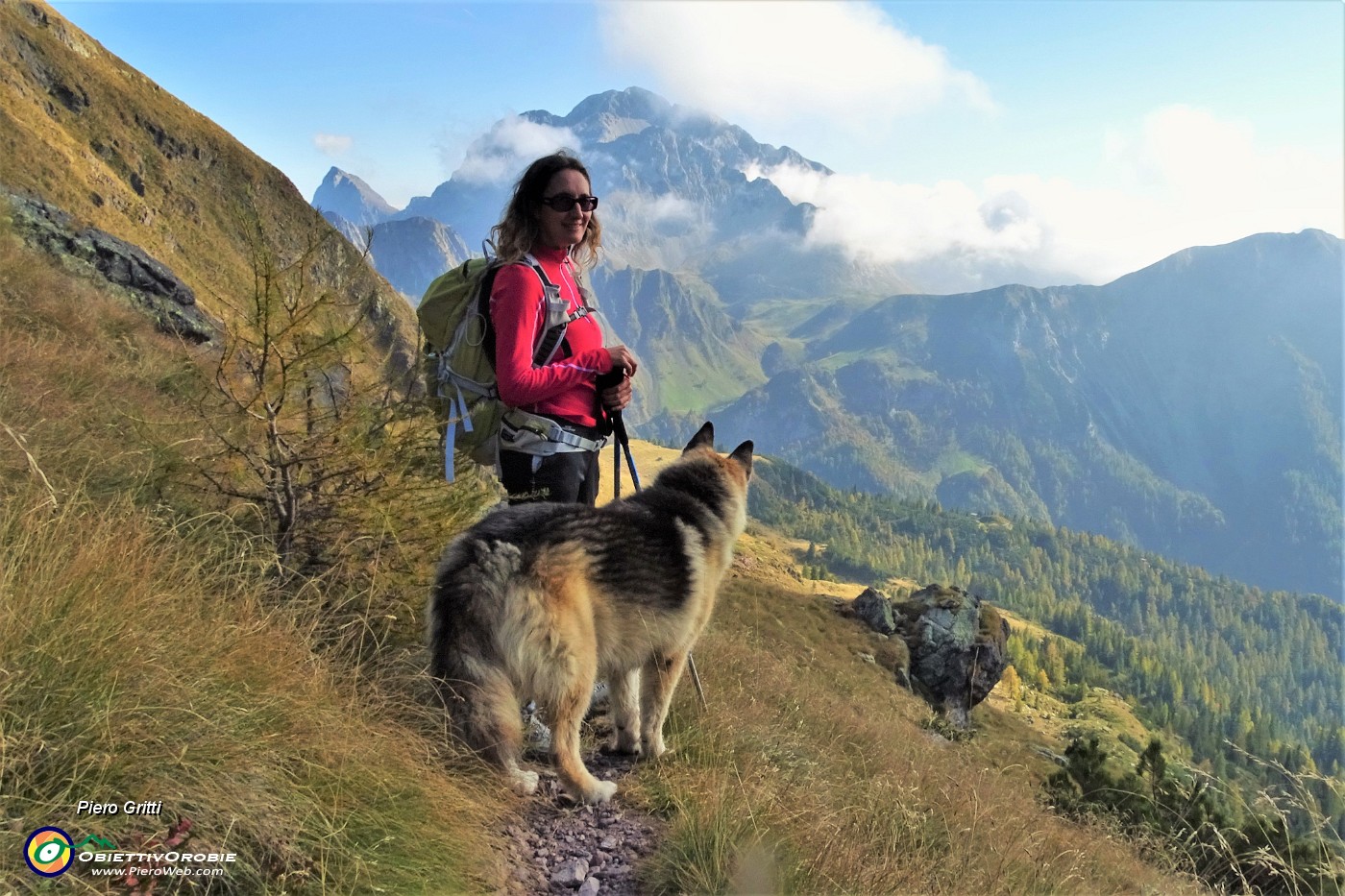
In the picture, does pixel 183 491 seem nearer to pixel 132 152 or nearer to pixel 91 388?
pixel 91 388

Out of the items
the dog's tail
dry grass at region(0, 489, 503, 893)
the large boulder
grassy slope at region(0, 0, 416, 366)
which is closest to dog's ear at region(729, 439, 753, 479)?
the dog's tail

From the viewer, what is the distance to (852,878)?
3473 mm

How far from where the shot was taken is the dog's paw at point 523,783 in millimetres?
3844

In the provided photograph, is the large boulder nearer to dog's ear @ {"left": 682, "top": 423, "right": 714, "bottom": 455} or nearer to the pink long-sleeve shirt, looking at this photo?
dog's ear @ {"left": 682, "top": 423, "right": 714, "bottom": 455}

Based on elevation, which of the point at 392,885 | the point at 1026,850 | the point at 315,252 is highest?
the point at 315,252

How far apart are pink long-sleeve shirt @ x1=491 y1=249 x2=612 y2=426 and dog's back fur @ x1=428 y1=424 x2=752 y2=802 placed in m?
0.76

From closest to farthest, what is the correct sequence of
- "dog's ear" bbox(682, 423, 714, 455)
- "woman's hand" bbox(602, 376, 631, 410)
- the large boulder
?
1. "woman's hand" bbox(602, 376, 631, 410)
2. "dog's ear" bbox(682, 423, 714, 455)
3. the large boulder

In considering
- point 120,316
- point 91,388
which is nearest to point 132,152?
point 120,316

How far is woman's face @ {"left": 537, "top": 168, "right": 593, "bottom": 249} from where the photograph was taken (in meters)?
4.87

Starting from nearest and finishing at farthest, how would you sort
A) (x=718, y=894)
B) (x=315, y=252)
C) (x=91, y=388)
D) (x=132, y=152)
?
(x=718, y=894) < (x=315, y=252) < (x=91, y=388) < (x=132, y=152)

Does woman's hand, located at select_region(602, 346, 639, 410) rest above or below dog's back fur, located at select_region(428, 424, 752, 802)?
above

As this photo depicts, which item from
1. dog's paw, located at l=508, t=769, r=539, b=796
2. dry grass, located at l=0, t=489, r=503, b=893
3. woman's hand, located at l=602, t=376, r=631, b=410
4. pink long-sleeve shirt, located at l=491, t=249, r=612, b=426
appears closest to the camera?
dry grass, located at l=0, t=489, r=503, b=893

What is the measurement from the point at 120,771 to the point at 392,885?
109 centimetres

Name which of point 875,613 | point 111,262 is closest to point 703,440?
point 111,262
